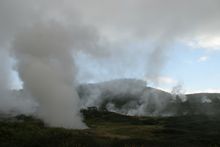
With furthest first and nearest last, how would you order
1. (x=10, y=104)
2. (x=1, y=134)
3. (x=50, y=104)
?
(x=10, y=104) < (x=50, y=104) < (x=1, y=134)

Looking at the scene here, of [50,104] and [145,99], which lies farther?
[145,99]

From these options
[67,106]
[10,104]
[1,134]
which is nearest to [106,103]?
[10,104]

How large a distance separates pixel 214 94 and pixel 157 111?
40.5 meters

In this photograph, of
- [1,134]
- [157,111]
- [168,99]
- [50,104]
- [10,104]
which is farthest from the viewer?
[168,99]

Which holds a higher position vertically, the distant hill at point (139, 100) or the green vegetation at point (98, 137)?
the distant hill at point (139, 100)

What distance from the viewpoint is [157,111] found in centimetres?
12175

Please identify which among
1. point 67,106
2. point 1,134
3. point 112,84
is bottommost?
point 1,134

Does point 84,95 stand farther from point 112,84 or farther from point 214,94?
point 214,94

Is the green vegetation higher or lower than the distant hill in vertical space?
lower

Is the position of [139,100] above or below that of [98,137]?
above

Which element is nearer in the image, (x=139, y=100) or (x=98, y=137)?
(x=98, y=137)

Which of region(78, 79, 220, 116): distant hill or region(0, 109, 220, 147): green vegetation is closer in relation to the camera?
region(0, 109, 220, 147): green vegetation

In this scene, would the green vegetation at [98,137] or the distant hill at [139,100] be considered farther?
the distant hill at [139,100]

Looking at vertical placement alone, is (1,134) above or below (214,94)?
below
